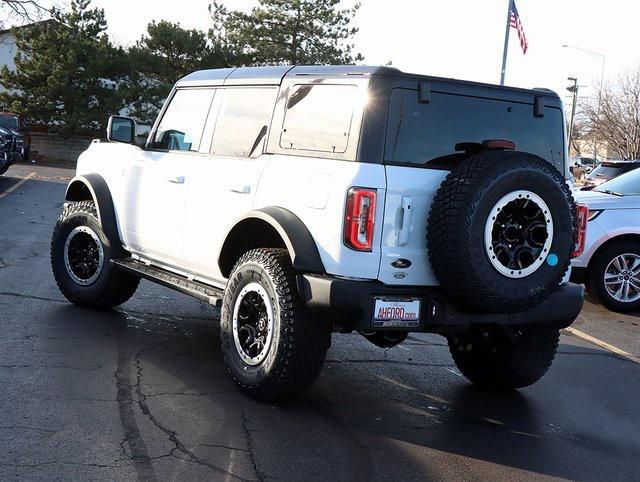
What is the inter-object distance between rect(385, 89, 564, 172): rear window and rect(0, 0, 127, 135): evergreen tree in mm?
34184

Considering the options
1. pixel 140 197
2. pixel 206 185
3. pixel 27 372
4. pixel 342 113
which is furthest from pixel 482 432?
pixel 140 197

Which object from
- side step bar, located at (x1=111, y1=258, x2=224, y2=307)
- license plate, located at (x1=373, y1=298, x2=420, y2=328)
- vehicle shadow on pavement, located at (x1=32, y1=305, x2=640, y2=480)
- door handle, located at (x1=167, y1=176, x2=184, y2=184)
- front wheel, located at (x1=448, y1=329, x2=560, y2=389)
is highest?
door handle, located at (x1=167, y1=176, x2=184, y2=184)

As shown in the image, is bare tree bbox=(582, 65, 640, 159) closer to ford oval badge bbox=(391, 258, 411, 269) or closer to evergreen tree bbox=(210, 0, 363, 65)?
evergreen tree bbox=(210, 0, 363, 65)

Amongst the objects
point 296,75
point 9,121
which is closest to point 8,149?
point 9,121

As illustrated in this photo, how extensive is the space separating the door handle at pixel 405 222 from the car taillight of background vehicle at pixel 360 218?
0.19m

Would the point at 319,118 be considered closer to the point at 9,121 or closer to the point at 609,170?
the point at 609,170

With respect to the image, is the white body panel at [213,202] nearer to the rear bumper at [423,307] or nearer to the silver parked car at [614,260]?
the rear bumper at [423,307]

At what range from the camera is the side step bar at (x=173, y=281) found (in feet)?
18.9

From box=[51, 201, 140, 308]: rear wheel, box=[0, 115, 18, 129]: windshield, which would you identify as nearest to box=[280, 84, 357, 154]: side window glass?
box=[51, 201, 140, 308]: rear wheel

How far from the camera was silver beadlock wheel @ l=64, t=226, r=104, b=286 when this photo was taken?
24.1ft

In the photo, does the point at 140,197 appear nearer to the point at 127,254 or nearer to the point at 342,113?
the point at 127,254

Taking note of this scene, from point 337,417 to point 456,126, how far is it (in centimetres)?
187

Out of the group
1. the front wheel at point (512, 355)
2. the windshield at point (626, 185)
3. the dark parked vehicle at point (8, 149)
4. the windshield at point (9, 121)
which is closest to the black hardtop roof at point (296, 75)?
the front wheel at point (512, 355)

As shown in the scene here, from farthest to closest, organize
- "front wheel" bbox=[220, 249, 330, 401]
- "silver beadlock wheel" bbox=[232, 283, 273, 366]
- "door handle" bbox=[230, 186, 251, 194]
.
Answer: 1. "door handle" bbox=[230, 186, 251, 194]
2. "silver beadlock wheel" bbox=[232, 283, 273, 366]
3. "front wheel" bbox=[220, 249, 330, 401]
